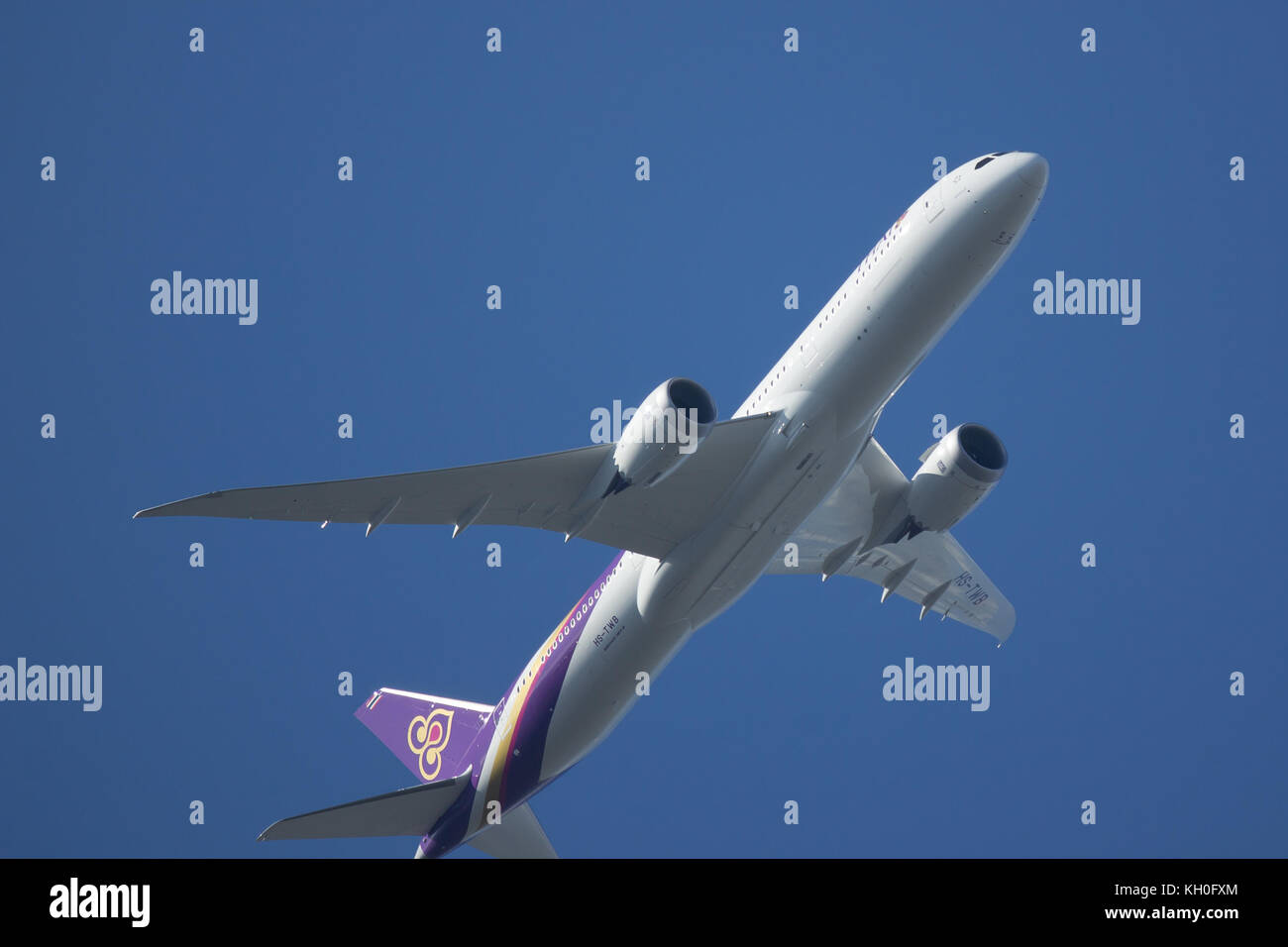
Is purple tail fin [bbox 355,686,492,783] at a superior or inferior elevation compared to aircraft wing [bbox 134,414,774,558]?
inferior

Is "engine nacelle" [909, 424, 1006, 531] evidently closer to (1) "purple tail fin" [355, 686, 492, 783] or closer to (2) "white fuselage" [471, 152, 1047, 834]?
(2) "white fuselage" [471, 152, 1047, 834]

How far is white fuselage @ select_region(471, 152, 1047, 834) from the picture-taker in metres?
23.7

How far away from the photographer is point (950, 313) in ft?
79.4

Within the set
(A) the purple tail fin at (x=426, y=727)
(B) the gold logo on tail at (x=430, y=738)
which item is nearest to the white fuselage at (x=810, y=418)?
(A) the purple tail fin at (x=426, y=727)

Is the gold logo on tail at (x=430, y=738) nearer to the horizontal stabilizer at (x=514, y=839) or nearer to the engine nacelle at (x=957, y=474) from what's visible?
the horizontal stabilizer at (x=514, y=839)

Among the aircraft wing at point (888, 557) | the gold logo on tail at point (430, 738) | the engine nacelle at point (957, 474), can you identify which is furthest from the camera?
the gold logo on tail at point (430, 738)

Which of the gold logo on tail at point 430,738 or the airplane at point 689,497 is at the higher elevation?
the airplane at point 689,497

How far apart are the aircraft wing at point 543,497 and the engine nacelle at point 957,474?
16.2 ft

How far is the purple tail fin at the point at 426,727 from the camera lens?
3186 cm

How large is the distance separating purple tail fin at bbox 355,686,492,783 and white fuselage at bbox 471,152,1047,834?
4.13m

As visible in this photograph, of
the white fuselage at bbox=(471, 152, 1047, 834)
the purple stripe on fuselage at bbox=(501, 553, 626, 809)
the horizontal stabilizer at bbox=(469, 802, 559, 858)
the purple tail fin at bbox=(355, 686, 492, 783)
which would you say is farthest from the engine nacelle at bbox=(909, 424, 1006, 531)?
the horizontal stabilizer at bbox=(469, 802, 559, 858)

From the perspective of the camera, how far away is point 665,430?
78.3 ft

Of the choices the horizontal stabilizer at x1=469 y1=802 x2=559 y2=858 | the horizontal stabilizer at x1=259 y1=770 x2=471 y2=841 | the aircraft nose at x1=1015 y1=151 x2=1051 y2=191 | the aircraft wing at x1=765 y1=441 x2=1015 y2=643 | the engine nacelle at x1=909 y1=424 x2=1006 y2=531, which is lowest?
the horizontal stabilizer at x1=469 y1=802 x2=559 y2=858

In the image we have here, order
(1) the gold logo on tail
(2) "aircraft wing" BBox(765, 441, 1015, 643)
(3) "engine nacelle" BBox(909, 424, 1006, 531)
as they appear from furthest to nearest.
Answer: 1. (1) the gold logo on tail
2. (2) "aircraft wing" BBox(765, 441, 1015, 643)
3. (3) "engine nacelle" BBox(909, 424, 1006, 531)
